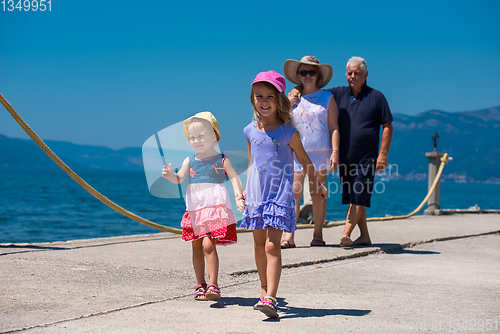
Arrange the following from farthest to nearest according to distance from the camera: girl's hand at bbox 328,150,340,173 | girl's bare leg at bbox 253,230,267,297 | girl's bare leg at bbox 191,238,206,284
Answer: girl's hand at bbox 328,150,340,173, girl's bare leg at bbox 191,238,206,284, girl's bare leg at bbox 253,230,267,297

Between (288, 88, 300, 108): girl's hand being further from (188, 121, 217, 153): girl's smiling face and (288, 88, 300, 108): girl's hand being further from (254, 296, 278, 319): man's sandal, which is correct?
(254, 296, 278, 319): man's sandal

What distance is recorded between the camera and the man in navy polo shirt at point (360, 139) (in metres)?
5.56

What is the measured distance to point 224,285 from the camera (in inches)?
149

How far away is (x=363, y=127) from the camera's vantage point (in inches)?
219

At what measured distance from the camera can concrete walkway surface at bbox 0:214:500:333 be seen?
273 centimetres

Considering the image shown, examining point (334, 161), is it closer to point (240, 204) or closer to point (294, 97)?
point (294, 97)

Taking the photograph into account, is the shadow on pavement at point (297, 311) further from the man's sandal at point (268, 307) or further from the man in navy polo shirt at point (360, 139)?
the man in navy polo shirt at point (360, 139)

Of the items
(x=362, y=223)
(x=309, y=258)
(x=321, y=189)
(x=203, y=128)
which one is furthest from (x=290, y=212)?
(x=362, y=223)

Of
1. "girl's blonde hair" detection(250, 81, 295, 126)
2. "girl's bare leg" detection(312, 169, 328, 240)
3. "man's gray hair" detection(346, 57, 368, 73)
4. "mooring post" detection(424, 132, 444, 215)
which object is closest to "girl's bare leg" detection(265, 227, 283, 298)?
"girl's blonde hair" detection(250, 81, 295, 126)

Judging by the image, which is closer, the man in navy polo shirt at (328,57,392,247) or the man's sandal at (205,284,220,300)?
the man's sandal at (205,284,220,300)

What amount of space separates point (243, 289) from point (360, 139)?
8.33ft

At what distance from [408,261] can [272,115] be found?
8.17 feet

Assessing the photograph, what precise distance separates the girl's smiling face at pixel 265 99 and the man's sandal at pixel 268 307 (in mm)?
1168
